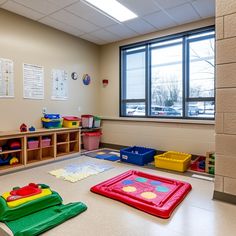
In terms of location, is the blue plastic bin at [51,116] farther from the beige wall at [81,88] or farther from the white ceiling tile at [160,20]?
the white ceiling tile at [160,20]

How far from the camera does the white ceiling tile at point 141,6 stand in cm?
323

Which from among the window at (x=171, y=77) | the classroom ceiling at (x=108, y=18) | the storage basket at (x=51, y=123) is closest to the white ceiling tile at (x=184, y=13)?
the classroom ceiling at (x=108, y=18)

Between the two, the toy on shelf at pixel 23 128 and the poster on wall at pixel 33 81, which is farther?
the poster on wall at pixel 33 81

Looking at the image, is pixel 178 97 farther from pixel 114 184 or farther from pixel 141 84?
pixel 114 184

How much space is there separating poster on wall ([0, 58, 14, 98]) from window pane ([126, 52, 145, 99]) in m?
2.69

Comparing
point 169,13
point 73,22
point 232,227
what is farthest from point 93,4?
point 232,227

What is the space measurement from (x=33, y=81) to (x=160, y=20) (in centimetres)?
286

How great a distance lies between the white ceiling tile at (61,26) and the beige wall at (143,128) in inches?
42.1

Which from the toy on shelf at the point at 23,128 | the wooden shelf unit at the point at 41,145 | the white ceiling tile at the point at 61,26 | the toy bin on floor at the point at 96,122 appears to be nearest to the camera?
the wooden shelf unit at the point at 41,145

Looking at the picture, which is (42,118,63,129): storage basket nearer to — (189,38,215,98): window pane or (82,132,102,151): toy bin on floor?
(82,132,102,151): toy bin on floor

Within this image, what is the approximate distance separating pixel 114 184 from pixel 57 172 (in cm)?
113

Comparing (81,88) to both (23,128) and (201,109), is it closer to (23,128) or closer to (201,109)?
(23,128)

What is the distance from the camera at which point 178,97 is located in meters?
4.27

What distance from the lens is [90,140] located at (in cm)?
493
